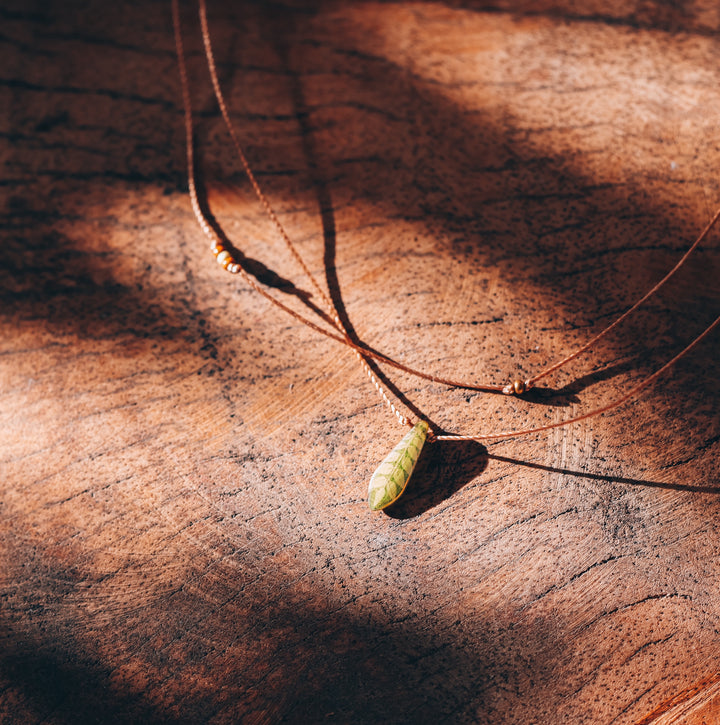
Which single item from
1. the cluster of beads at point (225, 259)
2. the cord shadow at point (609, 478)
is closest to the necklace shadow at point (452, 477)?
the cord shadow at point (609, 478)

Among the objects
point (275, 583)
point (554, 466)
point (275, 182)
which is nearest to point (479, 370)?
point (554, 466)

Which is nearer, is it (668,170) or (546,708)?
(546,708)

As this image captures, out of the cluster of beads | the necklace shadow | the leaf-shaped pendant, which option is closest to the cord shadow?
the necklace shadow

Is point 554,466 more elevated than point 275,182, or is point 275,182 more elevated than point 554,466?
point 275,182

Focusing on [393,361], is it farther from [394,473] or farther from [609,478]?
Answer: [609,478]

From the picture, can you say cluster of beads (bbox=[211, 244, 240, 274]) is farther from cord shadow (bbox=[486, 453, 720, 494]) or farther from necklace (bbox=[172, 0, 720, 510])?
cord shadow (bbox=[486, 453, 720, 494])

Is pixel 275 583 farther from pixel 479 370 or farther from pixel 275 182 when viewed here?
pixel 275 182

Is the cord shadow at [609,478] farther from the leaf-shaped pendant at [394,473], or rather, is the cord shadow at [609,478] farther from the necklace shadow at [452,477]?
the leaf-shaped pendant at [394,473]

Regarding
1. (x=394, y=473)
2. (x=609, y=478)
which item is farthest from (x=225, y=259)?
(x=609, y=478)
